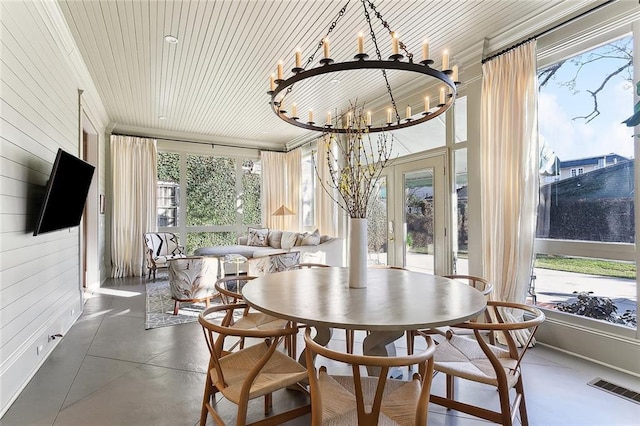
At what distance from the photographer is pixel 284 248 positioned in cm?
698

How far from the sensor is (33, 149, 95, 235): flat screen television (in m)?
2.69

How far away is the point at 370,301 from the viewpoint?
1880 mm

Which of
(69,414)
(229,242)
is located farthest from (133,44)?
(229,242)

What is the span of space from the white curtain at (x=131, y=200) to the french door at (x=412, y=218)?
4.94 m

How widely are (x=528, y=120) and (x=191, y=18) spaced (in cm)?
345

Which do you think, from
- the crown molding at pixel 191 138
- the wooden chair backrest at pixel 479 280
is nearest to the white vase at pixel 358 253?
the wooden chair backrest at pixel 479 280

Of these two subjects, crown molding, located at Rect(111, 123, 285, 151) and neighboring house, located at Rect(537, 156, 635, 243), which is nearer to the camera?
neighboring house, located at Rect(537, 156, 635, 243)

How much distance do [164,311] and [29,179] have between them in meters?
2.40

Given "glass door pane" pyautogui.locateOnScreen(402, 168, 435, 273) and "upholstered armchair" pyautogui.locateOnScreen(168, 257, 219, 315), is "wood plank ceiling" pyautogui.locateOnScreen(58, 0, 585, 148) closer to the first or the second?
"glass door pane" pyautogui.locateOnScreen(402, 168, 435, 273)

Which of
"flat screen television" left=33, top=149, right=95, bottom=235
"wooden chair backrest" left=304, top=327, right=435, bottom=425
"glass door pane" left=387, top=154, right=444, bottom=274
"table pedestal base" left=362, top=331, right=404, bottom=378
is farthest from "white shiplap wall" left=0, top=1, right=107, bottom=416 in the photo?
"glass door pane" left=387, top=154, right=444, bottom=274

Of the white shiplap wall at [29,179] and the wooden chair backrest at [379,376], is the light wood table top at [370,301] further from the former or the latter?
the white shiplap wall at [29,179]

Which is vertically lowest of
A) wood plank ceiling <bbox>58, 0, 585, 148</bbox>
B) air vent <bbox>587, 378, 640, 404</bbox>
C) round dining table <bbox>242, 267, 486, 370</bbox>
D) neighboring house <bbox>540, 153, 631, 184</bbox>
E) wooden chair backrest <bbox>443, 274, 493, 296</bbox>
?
air vent <bbox>587, 378, 640, 404</bbox>

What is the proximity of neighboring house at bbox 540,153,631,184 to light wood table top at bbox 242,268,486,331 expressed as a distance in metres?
1.85

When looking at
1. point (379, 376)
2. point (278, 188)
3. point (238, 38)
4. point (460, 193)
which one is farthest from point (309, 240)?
point (379, 376)
